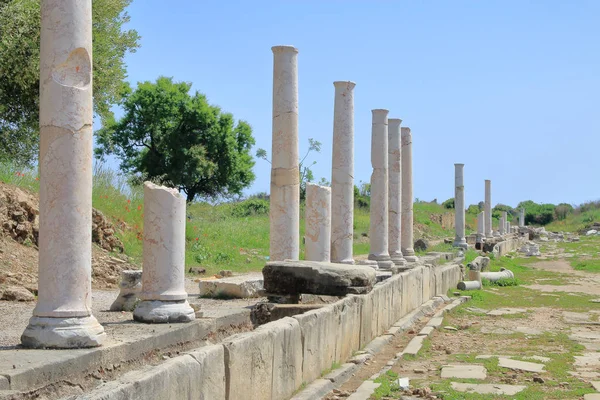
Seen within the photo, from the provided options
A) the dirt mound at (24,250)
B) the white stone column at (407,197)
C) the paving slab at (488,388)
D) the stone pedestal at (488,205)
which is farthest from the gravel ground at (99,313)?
the stone pedestal at (488,205)

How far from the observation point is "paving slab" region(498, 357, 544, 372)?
395 inches

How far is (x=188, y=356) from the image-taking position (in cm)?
581

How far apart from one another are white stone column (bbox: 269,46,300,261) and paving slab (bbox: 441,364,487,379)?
16.8 feet

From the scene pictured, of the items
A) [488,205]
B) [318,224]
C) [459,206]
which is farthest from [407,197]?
[488,205]

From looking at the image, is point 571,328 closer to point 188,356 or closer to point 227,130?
point 188,356

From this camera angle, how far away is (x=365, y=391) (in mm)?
8523

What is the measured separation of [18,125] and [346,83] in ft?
23.4

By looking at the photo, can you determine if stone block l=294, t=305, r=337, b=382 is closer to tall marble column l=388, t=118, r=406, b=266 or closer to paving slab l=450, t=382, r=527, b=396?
paving slab l=450, t=382, r=527, b=396

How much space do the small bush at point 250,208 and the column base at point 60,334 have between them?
34.4 meters

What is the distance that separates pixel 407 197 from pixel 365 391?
1703 cm

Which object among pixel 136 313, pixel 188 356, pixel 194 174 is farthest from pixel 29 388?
pixel 194 174

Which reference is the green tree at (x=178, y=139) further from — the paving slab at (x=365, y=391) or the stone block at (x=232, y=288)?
the paving slab at (x=365, y=391)

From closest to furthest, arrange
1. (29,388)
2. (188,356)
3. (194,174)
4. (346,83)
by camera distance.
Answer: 1. (188,356)
2. (29,388)
3. (346,83)
4. (194,174)

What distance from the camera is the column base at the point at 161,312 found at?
9.84 m
